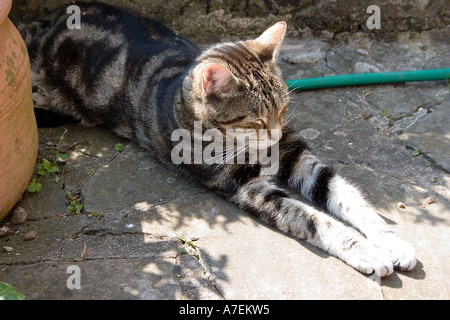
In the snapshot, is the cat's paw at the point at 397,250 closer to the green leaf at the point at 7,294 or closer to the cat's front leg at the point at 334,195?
the cat's front leg at the point at 334,195

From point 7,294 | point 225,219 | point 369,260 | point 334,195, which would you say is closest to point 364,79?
point 334,195

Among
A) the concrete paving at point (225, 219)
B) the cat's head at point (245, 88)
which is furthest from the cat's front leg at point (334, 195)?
the cat's head at point (245, 88)

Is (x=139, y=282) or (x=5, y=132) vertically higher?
(x=5, y=132)

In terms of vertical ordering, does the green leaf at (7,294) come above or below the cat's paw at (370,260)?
above

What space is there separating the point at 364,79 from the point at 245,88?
1.57 m

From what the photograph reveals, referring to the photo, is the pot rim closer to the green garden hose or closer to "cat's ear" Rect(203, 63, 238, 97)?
"cat's ear" Rect(203, 63, 238, 97)

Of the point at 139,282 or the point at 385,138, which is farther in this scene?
the point at 385,138

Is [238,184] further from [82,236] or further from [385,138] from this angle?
[385,138]

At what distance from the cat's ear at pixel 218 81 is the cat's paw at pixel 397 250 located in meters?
1.14

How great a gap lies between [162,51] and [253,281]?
1870 millimetres

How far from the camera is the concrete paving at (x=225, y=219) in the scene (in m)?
2.56

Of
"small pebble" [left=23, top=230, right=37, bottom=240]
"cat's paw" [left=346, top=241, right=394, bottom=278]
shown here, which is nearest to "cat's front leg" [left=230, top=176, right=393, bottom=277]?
"cat's paw" [left=346, top=241, right=394, bottom=278]

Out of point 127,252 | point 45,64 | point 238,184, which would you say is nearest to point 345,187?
point 238,184

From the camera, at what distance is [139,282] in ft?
8.44
